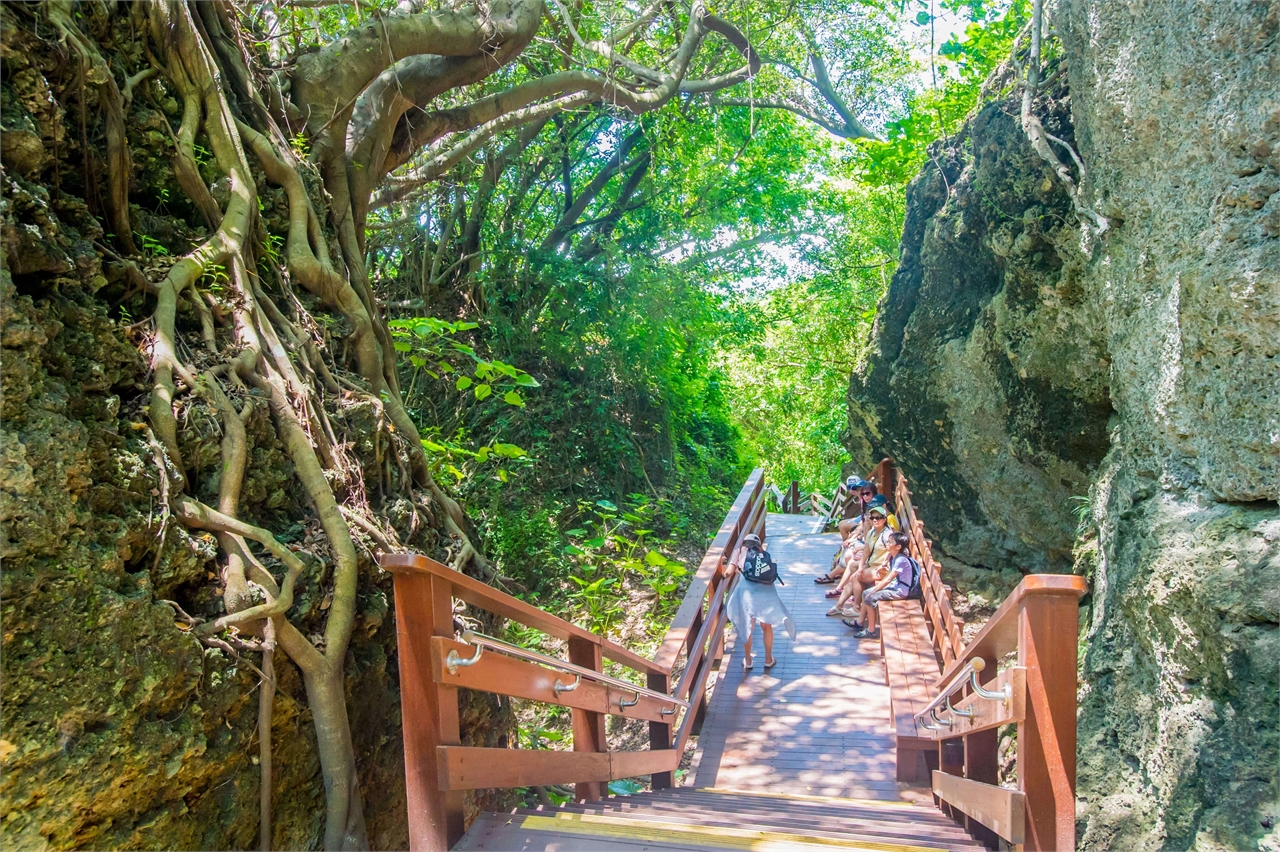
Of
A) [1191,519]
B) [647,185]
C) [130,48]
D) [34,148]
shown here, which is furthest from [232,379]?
[647,185]

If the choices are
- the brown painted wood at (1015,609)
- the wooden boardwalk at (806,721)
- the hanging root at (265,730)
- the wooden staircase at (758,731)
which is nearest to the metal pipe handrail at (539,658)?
the wooden staircase at (758,731)

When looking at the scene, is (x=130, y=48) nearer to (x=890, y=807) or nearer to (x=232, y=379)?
(x=232, y=379)

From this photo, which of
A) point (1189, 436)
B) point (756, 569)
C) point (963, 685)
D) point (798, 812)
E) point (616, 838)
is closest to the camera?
point (616, 838)

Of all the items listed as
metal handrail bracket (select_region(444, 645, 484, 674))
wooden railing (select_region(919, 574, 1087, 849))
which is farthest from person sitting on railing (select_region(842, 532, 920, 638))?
metal handrail bracket (select_region(444, 645, 484, 674))

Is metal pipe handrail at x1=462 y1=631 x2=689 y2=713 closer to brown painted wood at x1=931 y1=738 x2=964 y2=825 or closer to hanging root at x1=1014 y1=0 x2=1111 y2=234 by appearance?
brown painted wood at x1=931 y1=738 x2=964 y2=825

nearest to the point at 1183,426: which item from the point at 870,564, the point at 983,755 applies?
the point at 983,755

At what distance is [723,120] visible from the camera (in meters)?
11.5

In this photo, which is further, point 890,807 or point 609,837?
point 890,807

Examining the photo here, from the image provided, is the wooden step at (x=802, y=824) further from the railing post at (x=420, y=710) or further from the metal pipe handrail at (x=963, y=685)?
the railing post at (x=420, y=710)

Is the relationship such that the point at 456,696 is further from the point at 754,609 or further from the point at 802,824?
the point at 754,609

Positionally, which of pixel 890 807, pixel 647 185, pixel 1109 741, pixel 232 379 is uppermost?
pixel 647 185

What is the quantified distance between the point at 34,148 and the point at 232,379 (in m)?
0.96

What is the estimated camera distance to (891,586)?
7.14 meters

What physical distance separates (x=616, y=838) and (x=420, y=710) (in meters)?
0.76
